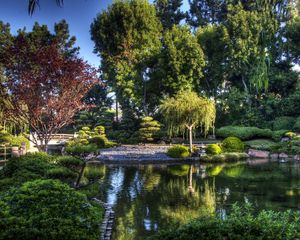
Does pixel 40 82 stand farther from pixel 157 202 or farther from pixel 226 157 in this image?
pixel 226 157

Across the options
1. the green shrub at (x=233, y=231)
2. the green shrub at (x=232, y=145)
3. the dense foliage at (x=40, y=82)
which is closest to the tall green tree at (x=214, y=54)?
the green shrub at (x=232, y=145)

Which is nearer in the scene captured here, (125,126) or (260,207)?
(260,207)

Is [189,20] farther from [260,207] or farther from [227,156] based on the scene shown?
[260,207]

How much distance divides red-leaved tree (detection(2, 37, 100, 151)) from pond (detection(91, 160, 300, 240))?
4.15 meters

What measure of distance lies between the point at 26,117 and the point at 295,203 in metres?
11.6

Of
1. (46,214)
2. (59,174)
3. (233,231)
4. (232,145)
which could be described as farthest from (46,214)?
(232,145)

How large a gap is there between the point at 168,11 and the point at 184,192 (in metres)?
41.6

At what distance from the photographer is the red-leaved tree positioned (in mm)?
16422

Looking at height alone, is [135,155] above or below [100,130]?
below

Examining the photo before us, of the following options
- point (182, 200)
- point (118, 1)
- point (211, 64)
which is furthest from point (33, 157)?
point (118, 1)

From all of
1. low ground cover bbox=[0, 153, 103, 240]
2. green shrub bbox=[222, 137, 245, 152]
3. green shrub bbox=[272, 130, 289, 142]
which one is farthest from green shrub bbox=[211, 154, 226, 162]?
low ground cover bbox=[0, 153, 103, 240]

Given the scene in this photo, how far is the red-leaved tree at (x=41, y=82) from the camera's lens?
16422mm

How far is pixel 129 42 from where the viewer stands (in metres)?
45.9

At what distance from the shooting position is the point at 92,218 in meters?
7.00
